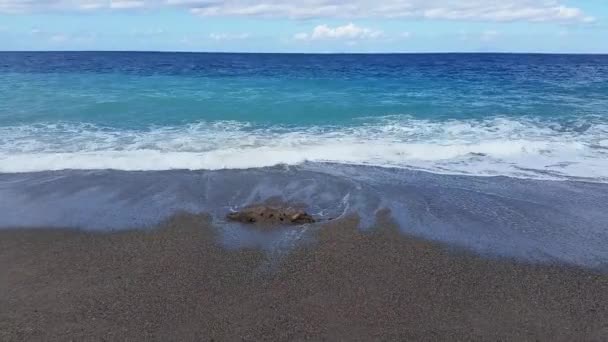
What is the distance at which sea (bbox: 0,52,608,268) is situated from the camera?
7.78 m

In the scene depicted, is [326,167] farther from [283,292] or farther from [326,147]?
[283,292]

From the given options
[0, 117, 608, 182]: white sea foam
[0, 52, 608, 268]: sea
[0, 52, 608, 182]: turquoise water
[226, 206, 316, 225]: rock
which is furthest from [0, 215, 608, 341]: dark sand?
[0, 52, 608, 182]: turquoise water

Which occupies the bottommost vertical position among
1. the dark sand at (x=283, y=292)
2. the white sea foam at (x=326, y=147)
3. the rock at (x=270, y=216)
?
the dark sand at (x=283, y=292)

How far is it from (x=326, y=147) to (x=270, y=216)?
16.5 feet

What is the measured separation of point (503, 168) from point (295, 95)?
48.0 feet

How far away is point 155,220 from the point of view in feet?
26.0

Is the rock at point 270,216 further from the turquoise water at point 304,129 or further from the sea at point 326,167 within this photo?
the turquoise water at point 304,129

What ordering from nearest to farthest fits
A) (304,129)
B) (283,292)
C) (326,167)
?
(283,292)
(326,167)
(304,129)

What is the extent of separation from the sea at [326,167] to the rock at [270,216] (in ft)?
0.87

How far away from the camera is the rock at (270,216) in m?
7.79

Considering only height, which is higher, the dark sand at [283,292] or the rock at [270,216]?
the rock at [270,216]

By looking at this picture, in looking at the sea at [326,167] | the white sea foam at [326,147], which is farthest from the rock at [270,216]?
the white sea foam at [326,147]

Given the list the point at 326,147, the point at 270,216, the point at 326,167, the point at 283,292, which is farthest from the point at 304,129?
the point at 283,292

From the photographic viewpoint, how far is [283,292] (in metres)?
5.73
